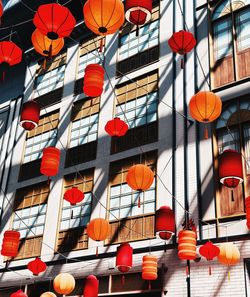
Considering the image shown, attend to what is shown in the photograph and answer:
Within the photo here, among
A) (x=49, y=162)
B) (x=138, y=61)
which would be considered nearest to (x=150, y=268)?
(x=49, y=162)

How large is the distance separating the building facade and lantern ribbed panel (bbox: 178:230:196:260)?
3.52 ft

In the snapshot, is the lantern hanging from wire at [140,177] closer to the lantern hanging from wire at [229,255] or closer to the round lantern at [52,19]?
the lantern hanging from wire at [229,255]

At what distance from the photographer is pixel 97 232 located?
1152cm

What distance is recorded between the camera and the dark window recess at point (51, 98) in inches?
686

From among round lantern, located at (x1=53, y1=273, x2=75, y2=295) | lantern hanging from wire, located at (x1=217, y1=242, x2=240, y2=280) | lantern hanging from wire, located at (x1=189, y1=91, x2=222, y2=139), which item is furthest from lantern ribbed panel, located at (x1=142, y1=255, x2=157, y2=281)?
lantern hanging from wire, located at (x1=189, y1=91, x2=222, y2=139)

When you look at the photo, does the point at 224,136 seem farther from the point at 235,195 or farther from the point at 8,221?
the point at 8,221

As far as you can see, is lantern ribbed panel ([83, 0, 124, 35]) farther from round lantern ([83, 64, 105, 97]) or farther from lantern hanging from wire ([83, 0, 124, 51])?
round lantern ([83, 64, 105, 97])

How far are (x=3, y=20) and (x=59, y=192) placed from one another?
826 cm

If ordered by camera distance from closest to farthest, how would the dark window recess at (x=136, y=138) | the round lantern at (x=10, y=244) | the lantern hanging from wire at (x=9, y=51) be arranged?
the lantern hanging from wire at (x=9, y=51)
the round lantern at (x=10, y=244)
the dark window recess at (x=136, y=138)

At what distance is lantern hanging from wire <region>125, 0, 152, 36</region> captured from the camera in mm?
8701

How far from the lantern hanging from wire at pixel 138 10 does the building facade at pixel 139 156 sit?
418cm

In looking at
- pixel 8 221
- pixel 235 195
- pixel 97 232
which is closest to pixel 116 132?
pixel 97 232

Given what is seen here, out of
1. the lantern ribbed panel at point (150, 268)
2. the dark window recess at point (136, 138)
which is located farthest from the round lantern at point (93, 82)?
the lantern ribbed panel at point (150, 268)

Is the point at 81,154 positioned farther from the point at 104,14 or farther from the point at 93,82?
the point at 104,14
